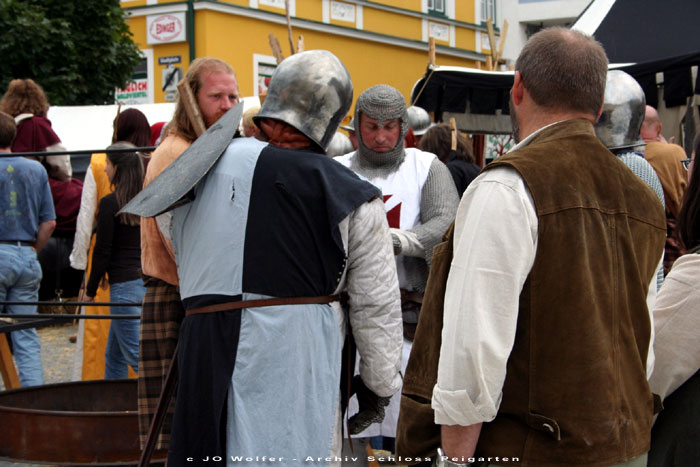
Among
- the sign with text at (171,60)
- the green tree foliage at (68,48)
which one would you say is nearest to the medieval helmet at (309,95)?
the green tree foliage at (68,48)

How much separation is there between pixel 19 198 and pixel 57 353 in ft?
8.74

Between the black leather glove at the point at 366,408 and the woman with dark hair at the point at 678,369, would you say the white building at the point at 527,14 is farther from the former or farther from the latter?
the woman with dark hair at the point at 678,369

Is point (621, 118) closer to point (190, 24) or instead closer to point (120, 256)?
point (120, 256)

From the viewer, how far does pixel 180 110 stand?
331 centimetres

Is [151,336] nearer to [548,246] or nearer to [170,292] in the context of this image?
[170,292]

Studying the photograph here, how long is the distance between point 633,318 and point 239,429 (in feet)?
3.67

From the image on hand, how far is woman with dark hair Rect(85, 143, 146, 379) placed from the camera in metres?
5.00

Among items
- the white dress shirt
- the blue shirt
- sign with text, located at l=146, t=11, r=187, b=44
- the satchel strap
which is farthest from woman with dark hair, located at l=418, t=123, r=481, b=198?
sign with text, located at l=146, t=11, r=187, b=44

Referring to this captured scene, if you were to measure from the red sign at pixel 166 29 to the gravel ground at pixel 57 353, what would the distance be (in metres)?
10.4

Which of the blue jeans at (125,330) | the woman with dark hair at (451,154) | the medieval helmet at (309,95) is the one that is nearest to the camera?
the medieval helmet at (309,95)

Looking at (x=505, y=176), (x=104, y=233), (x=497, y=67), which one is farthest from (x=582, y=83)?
(x=497, y=67)

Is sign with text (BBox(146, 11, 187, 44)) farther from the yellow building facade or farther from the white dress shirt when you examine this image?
the white dress shirt

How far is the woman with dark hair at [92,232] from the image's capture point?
4.94m

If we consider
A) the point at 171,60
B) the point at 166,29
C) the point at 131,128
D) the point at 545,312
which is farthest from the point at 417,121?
the point at 166,29
